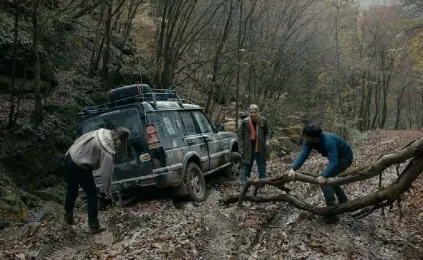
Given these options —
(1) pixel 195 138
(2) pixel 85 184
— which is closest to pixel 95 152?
(2) pixel 85 184

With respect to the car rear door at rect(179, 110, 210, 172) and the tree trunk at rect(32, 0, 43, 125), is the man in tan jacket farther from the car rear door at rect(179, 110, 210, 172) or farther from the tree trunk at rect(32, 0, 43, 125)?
the tree trunk at rect(32, 0, 43, 125)

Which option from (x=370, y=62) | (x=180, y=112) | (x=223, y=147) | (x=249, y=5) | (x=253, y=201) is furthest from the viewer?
(x=370, y=62)

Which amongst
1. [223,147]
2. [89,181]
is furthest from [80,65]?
[89,181]

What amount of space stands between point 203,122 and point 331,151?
14.0ft

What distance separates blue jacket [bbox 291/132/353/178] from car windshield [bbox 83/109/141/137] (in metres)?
3.00

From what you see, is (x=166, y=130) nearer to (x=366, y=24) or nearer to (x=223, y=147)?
(x=223, y=147)

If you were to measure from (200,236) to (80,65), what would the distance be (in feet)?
38.9

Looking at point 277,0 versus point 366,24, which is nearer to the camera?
point 277,0

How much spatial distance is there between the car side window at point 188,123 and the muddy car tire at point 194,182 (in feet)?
2.79

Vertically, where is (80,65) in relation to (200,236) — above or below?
above

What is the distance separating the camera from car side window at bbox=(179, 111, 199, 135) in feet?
29.7

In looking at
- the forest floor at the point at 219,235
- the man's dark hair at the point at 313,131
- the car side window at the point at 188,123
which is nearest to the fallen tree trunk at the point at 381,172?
the forest floor at the point at 219,235

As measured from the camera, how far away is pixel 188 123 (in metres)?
9.24

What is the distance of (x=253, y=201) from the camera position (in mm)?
7855
